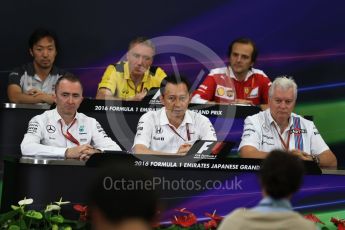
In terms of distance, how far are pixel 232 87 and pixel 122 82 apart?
3.42ft

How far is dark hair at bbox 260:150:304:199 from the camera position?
3273mm

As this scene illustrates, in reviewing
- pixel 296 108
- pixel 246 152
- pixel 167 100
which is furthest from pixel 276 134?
pixel 296 108

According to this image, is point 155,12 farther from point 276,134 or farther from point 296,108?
point 276,134

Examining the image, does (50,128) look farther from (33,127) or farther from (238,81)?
(238,81)

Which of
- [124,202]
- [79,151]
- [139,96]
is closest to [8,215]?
[79,151]

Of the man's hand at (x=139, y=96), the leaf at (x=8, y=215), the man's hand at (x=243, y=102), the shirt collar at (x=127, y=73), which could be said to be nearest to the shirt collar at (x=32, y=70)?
the shirt collar at (x=127, y=73)

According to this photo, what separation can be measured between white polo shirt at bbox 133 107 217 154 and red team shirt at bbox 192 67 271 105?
1.07 meters

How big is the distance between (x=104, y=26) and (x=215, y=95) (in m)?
1.51

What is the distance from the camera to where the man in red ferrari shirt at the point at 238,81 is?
8289 mm

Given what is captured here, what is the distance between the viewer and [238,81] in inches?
331

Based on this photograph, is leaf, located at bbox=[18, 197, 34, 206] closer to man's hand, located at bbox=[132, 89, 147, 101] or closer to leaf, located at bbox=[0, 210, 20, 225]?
leaf, located at bbox=[0, 210, 20, 225]

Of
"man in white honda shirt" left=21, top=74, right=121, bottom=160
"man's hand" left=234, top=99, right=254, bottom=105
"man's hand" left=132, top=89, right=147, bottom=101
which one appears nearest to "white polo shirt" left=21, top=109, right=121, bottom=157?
"man in white honda shirt" left=21, top=74, right=121, bottom=160

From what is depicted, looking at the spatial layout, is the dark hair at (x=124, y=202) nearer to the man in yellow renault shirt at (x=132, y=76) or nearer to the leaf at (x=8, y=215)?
the leaf at (x=8, y=215)

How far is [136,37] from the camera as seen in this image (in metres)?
8.93
